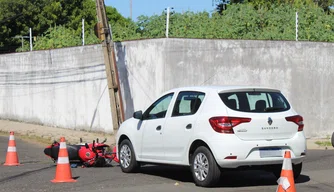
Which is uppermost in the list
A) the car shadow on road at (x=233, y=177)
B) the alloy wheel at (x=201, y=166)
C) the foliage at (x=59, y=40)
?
the foliage at (x=59, y=40)

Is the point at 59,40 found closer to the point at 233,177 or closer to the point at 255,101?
the point at 233,177

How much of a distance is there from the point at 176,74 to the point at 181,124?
29.7ft

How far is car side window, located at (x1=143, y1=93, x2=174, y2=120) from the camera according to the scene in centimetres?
1129

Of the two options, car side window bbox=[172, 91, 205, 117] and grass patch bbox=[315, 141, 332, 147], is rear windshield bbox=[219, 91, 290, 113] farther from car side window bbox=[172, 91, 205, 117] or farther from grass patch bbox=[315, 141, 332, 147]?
grass patch bbox=[315, 141, 332, 147]

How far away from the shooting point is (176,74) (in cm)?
1959

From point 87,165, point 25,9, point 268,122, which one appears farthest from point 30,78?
point 25,9

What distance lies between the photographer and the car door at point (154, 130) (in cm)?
1115

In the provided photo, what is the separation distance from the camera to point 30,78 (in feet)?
88.0

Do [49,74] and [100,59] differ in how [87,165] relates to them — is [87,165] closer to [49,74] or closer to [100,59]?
[100,59]

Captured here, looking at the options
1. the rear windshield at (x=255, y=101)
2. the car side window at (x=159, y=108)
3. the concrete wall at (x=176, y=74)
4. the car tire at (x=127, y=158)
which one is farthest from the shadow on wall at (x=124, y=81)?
the rear windshield at (x=255, y=101)

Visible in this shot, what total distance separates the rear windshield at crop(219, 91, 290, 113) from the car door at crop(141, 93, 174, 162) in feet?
4.72

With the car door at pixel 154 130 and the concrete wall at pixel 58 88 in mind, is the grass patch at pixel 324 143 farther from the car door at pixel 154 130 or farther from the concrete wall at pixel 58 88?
the car door at pixel 154 130

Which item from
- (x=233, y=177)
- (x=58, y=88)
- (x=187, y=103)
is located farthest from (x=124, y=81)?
→ (x=187, y=103)

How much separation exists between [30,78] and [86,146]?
14.4 meters
